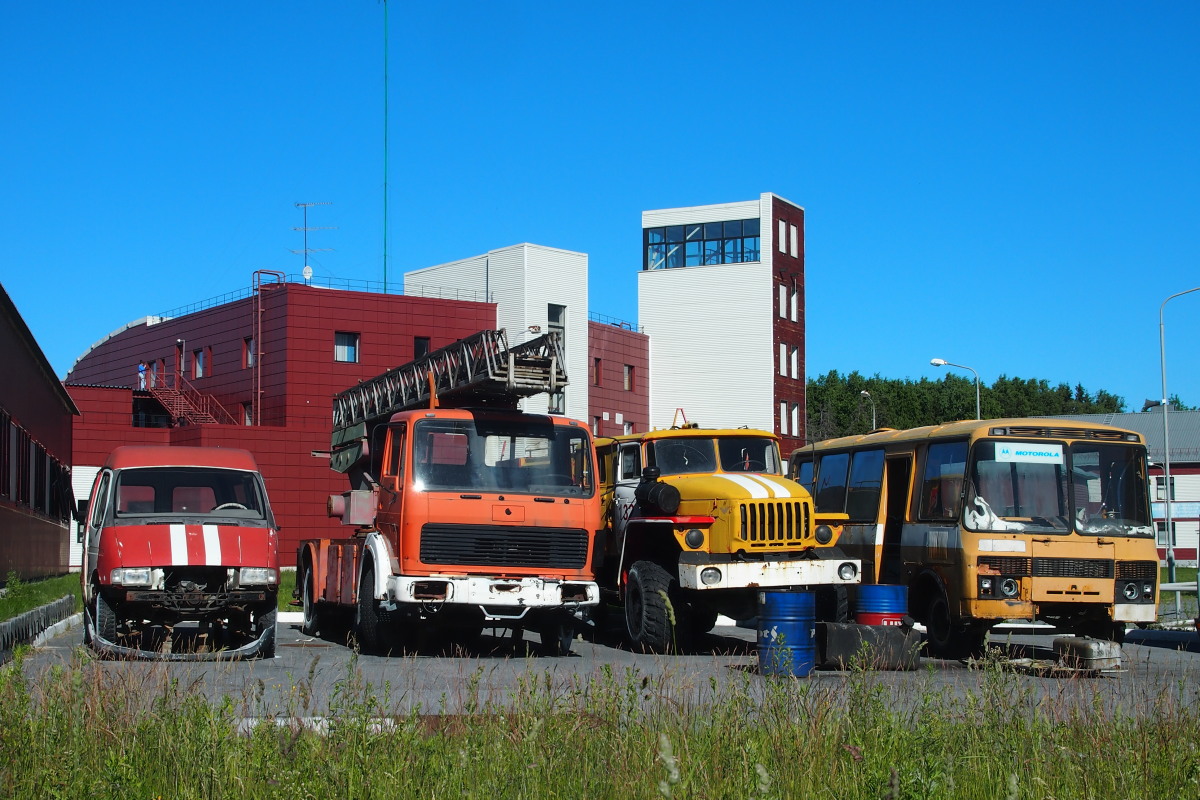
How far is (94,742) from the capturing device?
272 inches

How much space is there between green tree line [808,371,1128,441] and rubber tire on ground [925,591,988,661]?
87784 mm

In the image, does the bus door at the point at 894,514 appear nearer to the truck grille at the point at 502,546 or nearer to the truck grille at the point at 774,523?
the truck grille at the point at 774,523

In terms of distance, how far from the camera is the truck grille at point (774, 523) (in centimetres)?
1636

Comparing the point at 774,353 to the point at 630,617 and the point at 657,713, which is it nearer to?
the point at 630,617

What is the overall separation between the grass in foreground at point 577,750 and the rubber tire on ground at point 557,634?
8.04 m

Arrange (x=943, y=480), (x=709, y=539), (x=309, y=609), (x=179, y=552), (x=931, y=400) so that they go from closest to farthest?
(x=179, y=552), (x=709, y=539), (x=943, y=480), (x=309, y=609), (x=931, y=400)

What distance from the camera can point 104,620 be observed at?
1455 cm

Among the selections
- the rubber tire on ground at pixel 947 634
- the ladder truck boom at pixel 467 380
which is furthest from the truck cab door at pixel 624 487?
the rubber tire on ground at pixel 947 634

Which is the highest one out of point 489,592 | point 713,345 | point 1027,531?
point 713,345

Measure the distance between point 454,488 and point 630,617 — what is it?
3.22 meters

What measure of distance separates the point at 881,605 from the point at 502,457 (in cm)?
482

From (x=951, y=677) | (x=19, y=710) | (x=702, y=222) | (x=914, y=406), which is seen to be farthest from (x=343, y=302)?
(x=914, y=406)

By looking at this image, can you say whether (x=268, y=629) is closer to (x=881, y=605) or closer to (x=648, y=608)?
(x=648, y=608)

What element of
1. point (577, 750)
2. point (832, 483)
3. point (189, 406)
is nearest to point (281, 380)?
point (189, 406)
